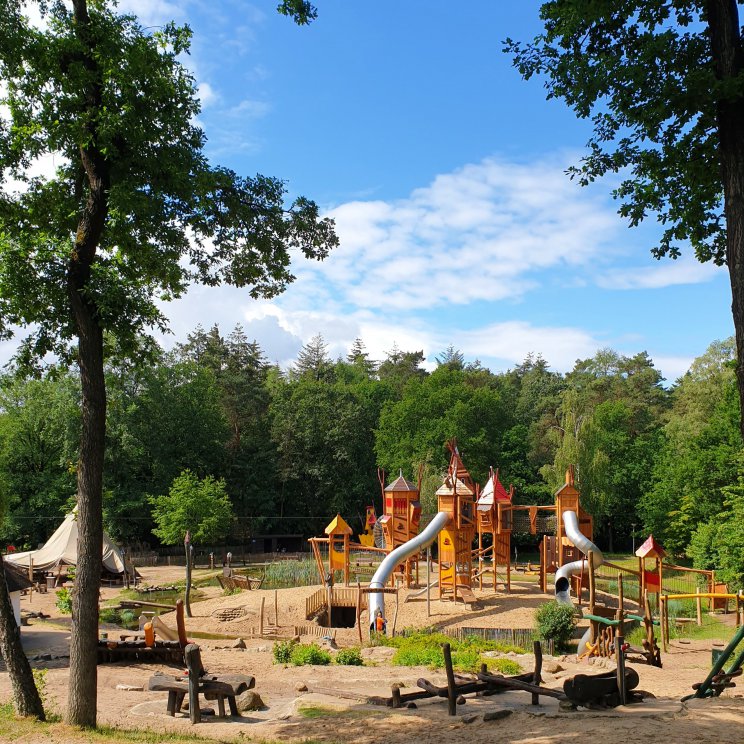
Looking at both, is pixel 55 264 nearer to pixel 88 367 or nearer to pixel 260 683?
pixel 88 367

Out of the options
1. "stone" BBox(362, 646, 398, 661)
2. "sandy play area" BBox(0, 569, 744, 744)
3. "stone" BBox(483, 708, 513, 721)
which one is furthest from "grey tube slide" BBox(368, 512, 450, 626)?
"stone" BBox(483, 708, 513, 721)

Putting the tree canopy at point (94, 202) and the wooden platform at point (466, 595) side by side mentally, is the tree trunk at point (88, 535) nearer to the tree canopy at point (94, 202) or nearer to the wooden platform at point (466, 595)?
the tree canopy at point (94, 202)

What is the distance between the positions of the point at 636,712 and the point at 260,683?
331 inches

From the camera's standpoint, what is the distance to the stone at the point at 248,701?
1338cm

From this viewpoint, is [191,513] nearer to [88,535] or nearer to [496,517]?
[496,517]

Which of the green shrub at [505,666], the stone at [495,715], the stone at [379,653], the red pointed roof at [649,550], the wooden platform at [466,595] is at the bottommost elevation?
the stone at [379,653]

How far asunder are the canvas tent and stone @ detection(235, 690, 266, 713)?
2048 centimetres

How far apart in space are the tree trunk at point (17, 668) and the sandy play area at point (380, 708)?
1.64m

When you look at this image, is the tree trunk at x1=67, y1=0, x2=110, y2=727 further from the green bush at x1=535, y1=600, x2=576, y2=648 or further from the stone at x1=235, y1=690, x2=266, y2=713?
the green bush at x1=535, y1=600, x2=576, y2=648

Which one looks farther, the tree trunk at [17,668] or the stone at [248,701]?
the stone at [248,701]

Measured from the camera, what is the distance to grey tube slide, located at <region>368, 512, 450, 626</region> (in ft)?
79.0

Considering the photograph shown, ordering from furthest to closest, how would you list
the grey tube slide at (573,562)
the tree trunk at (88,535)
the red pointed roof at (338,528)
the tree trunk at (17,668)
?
the red pointed roof at (338,528) < the grey tube slide at (573,562) < the tree trunk at (17,668) < the tree trunk at (88,535)

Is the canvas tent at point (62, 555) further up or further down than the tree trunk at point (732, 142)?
further down

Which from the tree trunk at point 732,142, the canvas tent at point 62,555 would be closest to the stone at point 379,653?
the tree trunk at point 732,142
